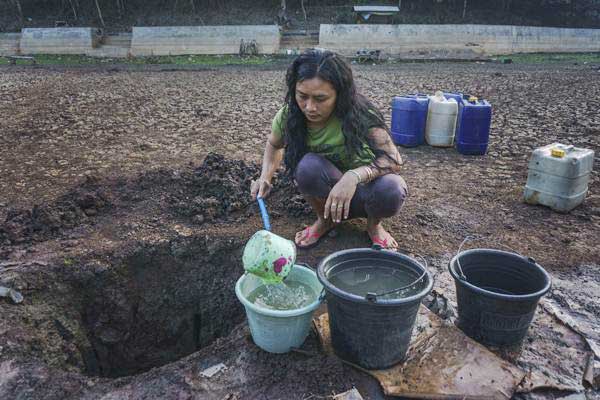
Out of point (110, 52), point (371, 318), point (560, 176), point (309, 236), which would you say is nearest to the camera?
point (371, 318)

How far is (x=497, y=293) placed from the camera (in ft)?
6.88

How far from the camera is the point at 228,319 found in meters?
3.00

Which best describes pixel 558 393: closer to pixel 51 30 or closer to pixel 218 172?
pixel 218 172

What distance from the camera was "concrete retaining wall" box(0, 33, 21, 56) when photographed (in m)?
16.4

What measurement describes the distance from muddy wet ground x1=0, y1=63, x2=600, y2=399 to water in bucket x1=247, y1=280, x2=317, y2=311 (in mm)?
203

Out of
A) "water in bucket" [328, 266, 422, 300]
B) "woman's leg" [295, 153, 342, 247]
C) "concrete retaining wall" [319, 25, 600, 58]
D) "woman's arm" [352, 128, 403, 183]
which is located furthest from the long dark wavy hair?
"concrete retaining wall" [319, 25, 600, 58]

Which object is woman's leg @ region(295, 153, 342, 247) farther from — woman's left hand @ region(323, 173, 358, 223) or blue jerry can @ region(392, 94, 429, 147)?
blue jerry can @ region(392, 94, 429, 147)

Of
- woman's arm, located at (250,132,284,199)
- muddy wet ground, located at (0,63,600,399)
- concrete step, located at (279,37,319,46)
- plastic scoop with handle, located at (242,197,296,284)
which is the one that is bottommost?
muddy wet ground, located at (0,63,600,399)

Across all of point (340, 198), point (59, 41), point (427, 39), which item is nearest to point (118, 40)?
point (59, 41)

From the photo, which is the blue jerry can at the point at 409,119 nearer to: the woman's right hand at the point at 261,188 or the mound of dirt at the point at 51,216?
the woman's right hand at the point at 261,188

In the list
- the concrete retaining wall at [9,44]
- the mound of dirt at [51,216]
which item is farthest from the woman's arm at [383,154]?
the concrete retaining wall at [9,44]

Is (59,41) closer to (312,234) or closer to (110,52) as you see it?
(110,52)

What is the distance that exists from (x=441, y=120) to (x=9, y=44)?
17283 millimetres

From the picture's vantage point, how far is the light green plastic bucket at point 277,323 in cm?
194
